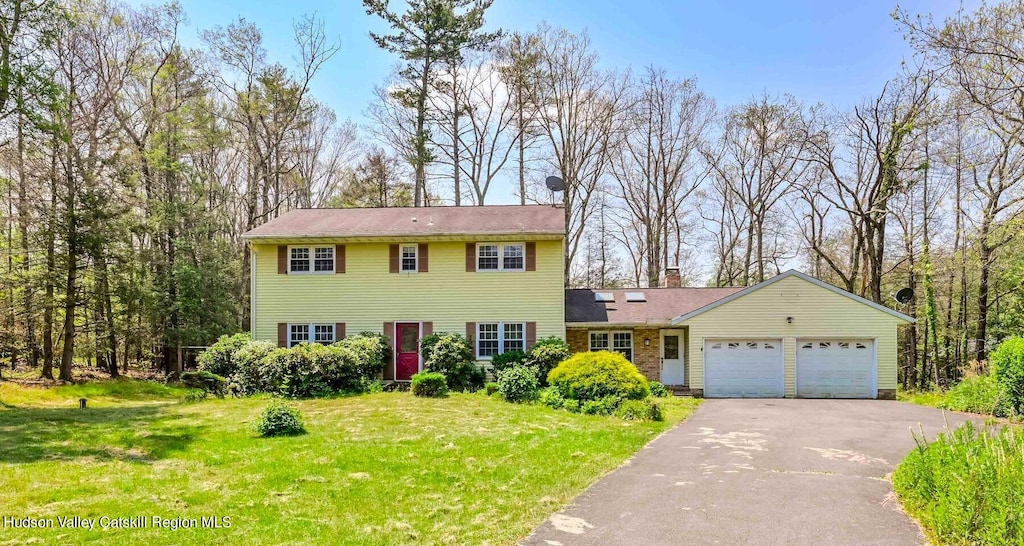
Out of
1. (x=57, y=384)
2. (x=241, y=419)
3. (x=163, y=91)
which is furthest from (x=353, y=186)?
(x=241, y=419)

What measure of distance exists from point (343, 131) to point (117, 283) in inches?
594

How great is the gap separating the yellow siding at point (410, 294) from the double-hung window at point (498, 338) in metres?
0.21

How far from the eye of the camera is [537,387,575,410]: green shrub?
13562 millimetres

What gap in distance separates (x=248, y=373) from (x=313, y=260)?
13.1 feet

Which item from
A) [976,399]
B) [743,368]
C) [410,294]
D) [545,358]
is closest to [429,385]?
[545,358]

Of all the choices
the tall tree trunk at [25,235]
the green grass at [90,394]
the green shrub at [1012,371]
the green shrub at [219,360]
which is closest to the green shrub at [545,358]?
the green shrub at [219,360]

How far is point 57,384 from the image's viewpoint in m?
18.1

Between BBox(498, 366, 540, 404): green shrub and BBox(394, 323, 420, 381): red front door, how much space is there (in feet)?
12.4

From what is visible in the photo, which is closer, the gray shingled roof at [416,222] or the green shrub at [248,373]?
the green shrub at [248,373]

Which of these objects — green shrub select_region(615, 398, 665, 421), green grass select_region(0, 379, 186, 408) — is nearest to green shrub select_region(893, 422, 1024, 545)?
green shrub select_region(615, 398, 665, 421)

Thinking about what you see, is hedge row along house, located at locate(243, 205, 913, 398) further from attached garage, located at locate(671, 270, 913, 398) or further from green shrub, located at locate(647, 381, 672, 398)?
green shrub, located at locate(647, 381, 672, 398)

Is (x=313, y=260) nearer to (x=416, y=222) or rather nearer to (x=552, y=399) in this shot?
(x=416, y=222)

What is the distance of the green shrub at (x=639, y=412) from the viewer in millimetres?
12086

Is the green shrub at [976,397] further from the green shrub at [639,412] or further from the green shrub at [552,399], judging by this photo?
the green shrub at [552,399]
